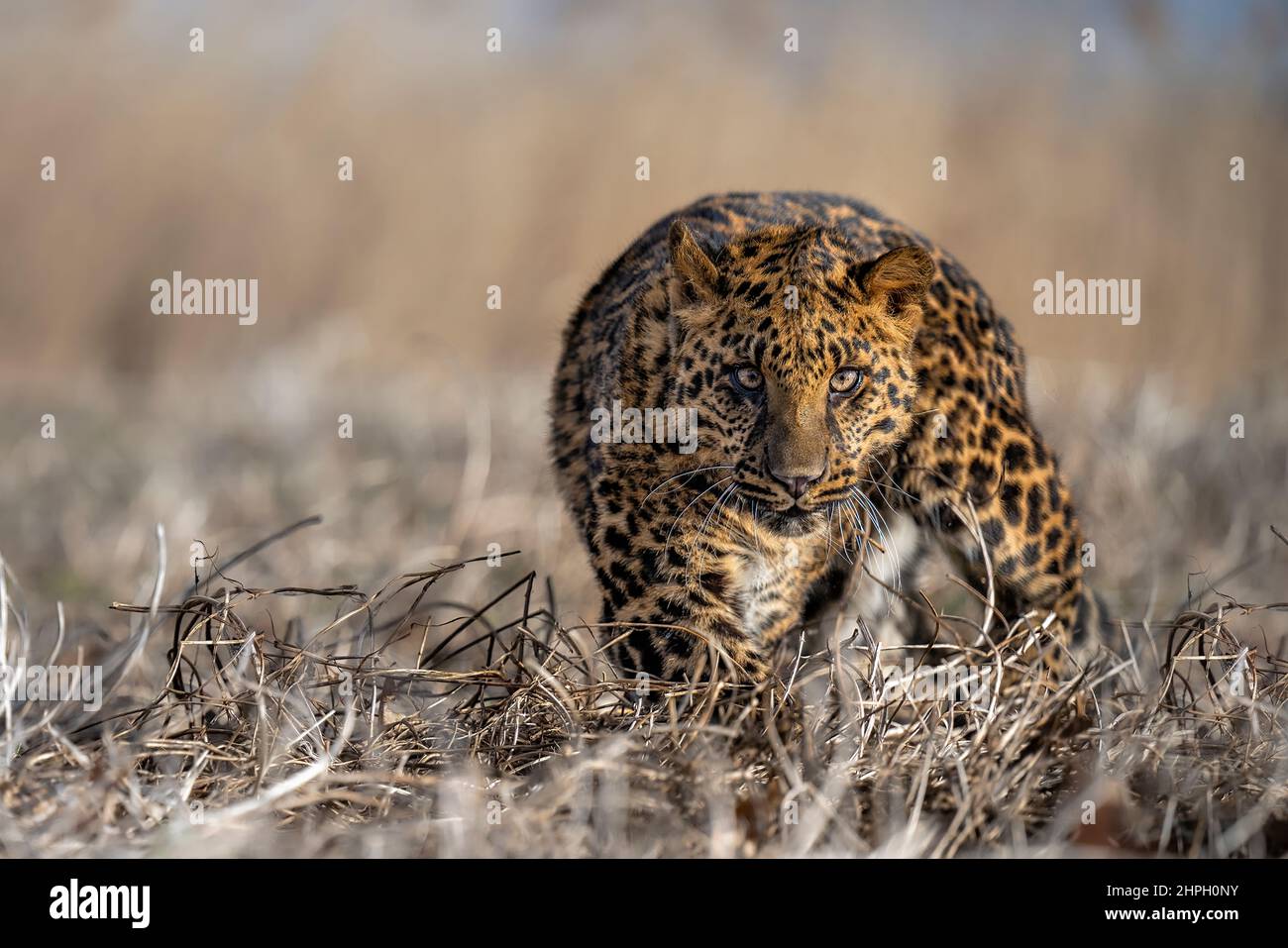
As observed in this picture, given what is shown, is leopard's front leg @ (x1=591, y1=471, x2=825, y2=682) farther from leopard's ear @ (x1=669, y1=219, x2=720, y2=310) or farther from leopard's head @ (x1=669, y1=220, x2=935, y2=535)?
leopard's ear @ (x1=669, y1=219, x2=720, y2=310)

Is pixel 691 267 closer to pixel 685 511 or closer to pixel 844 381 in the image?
pixel 844 381

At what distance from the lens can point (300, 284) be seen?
16.6 m

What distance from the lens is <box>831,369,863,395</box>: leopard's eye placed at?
439cm

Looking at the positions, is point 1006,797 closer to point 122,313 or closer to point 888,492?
point 888,492

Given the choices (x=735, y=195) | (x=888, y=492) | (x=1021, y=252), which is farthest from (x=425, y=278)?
(x=888, y=492)

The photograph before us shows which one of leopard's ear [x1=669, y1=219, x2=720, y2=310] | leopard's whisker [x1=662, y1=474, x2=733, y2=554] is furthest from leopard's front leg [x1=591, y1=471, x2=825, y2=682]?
leopard's ear [x1=669, y1=219, x2=720, y2=310]

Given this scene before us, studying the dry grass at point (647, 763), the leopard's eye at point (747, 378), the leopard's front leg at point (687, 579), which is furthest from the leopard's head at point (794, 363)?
the dry grass at point (647, 763)

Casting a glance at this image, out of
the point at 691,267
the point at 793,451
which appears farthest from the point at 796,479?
the point at 691,267

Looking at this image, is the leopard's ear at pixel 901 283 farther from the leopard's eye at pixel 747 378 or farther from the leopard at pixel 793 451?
the leopard's eye at pixel 747 378

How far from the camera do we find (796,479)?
423 centimetres

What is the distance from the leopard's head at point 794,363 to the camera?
4309 mm

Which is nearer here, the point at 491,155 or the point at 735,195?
the point at 735,195

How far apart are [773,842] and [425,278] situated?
13.8m

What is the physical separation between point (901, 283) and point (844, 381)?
0.43m
